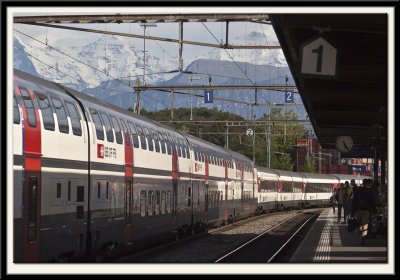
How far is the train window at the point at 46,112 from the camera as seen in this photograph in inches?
527

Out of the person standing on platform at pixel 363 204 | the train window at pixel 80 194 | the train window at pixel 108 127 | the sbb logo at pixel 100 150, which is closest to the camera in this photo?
the train window at pixel 80 194

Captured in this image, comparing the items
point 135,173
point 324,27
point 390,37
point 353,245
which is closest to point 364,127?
point 353,245

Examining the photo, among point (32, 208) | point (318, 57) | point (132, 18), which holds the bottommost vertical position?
point (32, 208)

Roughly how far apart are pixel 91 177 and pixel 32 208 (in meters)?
3.16

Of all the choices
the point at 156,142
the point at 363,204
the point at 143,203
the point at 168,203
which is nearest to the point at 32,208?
the point at 143,203

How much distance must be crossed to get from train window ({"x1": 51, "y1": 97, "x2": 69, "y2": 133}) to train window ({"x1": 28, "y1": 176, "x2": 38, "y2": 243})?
5.45 ft

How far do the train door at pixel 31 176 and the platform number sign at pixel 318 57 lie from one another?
4179mm

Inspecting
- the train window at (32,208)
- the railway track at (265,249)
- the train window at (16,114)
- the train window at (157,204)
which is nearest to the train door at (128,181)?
the train window at (157,204)

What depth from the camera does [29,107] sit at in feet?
42.3

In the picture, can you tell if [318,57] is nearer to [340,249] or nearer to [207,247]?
[340,249]

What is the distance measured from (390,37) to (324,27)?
247cm

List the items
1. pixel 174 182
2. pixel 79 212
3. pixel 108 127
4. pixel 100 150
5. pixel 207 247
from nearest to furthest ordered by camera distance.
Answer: pixel 79 212
pixel 100 150
pixel 108 127
pixel 174 182
pixel 207 247

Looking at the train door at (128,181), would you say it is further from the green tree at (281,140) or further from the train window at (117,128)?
the green tree at (281,140)
